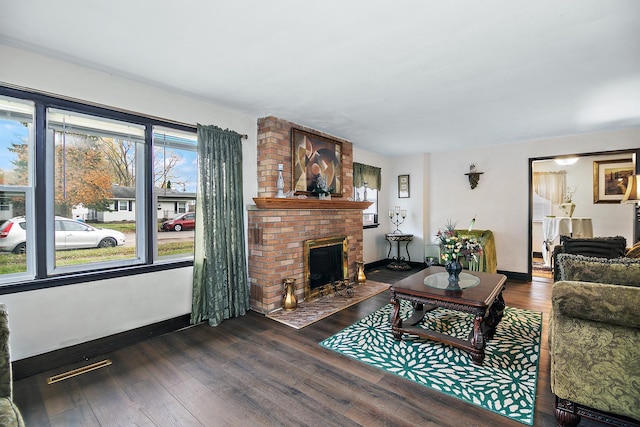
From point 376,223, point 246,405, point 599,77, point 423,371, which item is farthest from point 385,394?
point 376,223

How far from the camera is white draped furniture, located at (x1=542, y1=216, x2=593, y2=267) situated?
575 centimetres

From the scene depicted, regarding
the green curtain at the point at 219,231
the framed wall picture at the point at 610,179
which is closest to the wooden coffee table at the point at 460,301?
the green curtain at the point at 219,231

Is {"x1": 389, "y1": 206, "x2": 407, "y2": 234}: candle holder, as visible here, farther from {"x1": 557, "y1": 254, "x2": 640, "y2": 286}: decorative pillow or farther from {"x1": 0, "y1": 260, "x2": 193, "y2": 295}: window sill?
{"x1": 0, "y1": 260, "x2": 193, "y2": 295}: window sill

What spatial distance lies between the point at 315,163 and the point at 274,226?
1.29 meters

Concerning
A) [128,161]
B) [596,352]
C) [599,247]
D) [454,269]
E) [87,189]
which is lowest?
[596,352]

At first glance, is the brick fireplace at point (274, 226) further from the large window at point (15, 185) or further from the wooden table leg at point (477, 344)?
the wooden table leg at point (477, 344)

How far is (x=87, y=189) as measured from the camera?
2.73 metres

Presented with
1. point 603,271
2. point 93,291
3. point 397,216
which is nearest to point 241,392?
point 93,291

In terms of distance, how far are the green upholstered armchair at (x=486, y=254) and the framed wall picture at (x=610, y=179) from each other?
2819mm

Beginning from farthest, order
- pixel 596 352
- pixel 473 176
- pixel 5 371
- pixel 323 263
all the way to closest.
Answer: pixel 473 176 < pixel 323 263 < pixel 596 352 < pixel 5 371

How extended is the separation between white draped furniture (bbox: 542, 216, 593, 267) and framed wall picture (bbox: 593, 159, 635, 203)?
2.59ft

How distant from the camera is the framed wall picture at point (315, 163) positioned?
4125 millimetres

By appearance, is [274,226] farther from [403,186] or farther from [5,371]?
[403,186]

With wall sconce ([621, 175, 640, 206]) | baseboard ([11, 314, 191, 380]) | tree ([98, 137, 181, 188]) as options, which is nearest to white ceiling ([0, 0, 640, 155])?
tree ([98, 137, 181, 188])
